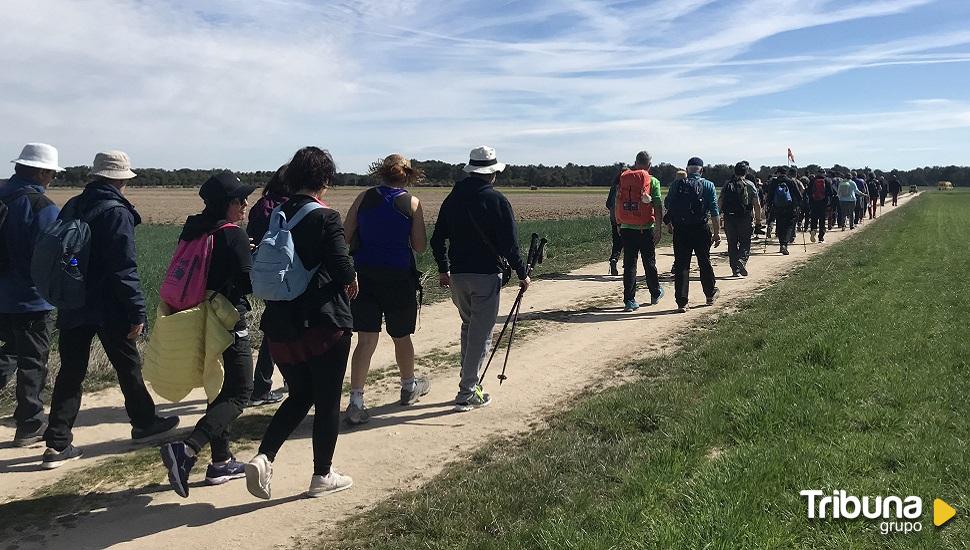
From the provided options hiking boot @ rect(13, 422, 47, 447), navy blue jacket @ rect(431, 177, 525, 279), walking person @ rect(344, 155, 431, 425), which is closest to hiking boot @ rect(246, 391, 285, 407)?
walking person @ rect(344, 155, 431, 425)

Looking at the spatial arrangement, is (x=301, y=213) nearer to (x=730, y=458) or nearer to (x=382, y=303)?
(x=382, y=303)

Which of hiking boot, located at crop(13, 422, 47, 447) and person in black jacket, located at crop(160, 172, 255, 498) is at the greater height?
person in black jacket, located at crop(160, 172, 255, 498)

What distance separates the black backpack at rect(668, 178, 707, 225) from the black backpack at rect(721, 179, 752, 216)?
329 cm

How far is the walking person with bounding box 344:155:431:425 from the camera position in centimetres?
544

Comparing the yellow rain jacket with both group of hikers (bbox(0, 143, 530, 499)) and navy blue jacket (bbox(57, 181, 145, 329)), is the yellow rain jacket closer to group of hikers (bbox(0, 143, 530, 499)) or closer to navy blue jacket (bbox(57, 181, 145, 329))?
group of hikers (bbox(0, 143, 530, 499))

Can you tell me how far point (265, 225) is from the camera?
5.74 metres

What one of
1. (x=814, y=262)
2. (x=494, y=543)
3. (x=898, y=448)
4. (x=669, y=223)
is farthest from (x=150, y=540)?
(x=814, y=262)

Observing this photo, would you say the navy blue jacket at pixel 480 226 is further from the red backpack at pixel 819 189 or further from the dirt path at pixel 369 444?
the red backpack at pixel 819 189

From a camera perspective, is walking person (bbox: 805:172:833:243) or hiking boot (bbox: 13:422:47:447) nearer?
hiking boot (bbox: 13:422:47:447)

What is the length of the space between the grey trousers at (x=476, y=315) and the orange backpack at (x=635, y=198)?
4237 millimetres

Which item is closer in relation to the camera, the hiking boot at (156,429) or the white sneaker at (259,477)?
the white sneaker at (259,477)

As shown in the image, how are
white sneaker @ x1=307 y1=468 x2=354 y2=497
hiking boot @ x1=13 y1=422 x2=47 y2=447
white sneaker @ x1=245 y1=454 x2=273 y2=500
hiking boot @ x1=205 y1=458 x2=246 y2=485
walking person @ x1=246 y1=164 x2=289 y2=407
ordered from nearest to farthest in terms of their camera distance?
white sneaker @ x1=245 y1=454 x2=273 y2=500 → white sneaker @ x1=307 y1=468 x2=354 y2=497 → hiking boot @ x1=205 y1=458 x2=246 y2=485 → hiking boot @ x1=13 y1=422 x2=47 y2=447 → walking person @ x1=246 y1=164 x2=289 y2=407

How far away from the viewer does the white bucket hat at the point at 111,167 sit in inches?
189

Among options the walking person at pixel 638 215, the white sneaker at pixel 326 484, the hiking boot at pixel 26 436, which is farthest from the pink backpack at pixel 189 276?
the walking person at pixel 638 215
